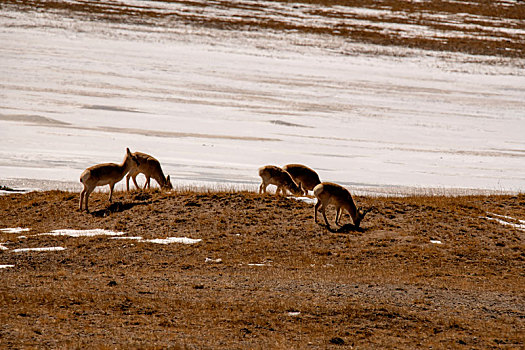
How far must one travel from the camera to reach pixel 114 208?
65.1ft

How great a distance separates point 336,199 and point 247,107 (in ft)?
87.4

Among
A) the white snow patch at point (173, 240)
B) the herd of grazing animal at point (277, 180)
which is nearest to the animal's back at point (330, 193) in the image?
the herd of grazing animal at point (277, 180)

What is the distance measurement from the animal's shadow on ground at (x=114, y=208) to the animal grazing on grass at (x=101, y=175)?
→ 347 mm

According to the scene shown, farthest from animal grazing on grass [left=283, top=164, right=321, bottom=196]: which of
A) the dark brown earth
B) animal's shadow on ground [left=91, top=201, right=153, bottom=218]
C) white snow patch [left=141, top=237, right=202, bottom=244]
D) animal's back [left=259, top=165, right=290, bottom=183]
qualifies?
white snow patch [left=141, top=237, right=202, bottom=244]

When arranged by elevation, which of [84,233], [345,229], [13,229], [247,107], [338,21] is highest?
[338,21]

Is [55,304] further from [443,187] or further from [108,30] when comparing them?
[108,30]

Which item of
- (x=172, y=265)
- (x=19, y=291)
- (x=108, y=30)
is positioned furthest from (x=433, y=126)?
(x=108, y=30)

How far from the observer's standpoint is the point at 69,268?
14945 mm

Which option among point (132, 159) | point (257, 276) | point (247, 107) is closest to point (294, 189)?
point (132, 159)

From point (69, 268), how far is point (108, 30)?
5620 centimetres

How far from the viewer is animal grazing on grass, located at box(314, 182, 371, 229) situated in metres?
18.0

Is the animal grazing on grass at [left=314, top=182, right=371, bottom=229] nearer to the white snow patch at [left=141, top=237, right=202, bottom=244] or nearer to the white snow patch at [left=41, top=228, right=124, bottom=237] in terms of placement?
the white snow patch at [left=141, top=237, right=202, bottom=244]

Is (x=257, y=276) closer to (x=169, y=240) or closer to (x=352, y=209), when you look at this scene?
(x=169, y=240)

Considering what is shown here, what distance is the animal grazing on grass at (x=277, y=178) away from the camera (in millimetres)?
21234
